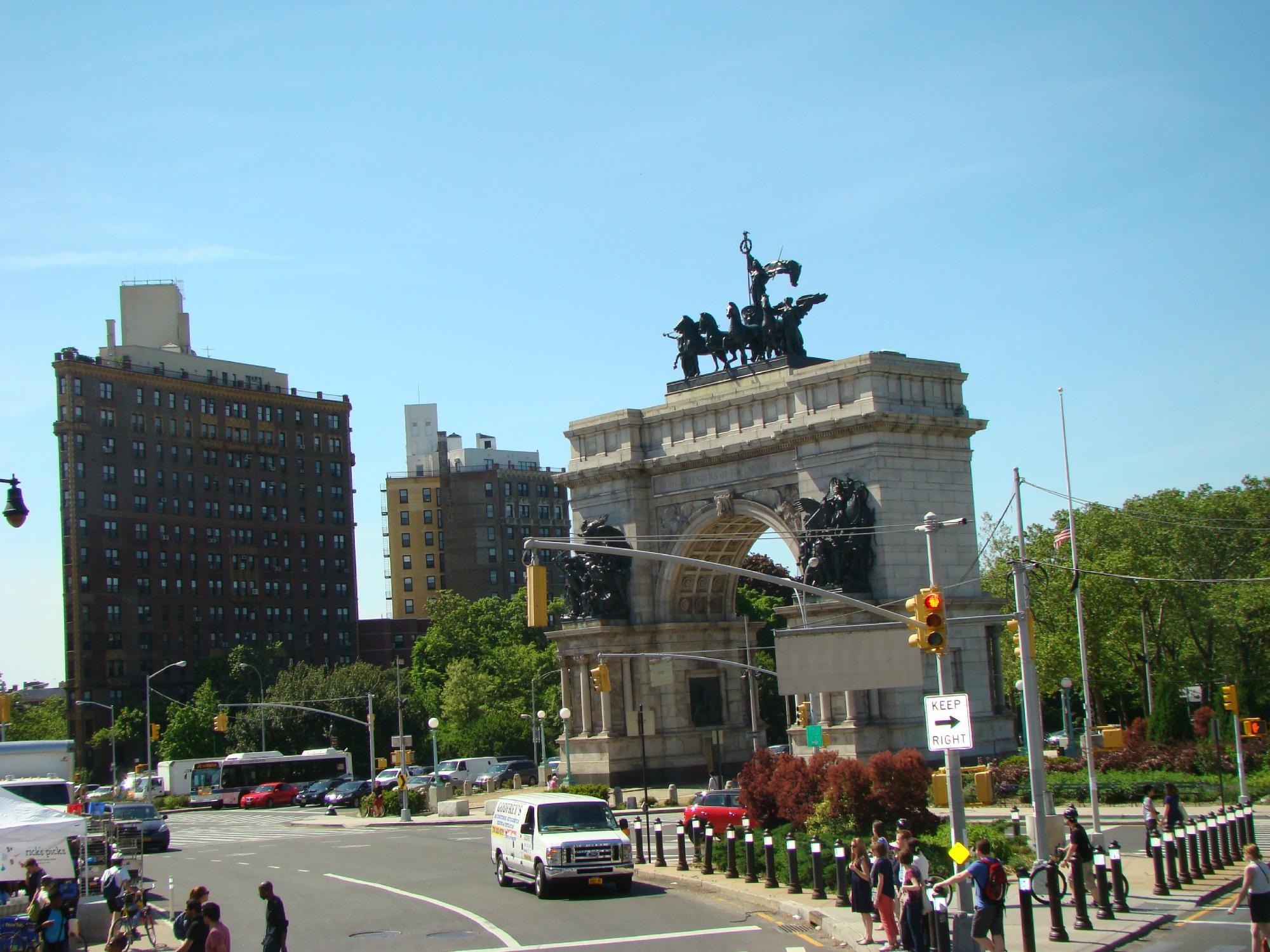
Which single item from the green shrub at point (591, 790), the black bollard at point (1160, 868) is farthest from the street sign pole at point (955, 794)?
the green shrub at point (591, 790)

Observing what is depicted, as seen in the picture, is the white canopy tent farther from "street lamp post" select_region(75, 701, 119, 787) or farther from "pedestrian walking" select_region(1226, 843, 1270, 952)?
"street lamp post" select_region(75, 701, 119, 787)

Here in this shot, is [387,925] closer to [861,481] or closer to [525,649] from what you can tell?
[861,481]

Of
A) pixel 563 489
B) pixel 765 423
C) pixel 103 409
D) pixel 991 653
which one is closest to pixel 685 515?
pixel 765 423

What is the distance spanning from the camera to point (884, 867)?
20922 mm

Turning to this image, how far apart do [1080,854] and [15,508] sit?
18.3 metres

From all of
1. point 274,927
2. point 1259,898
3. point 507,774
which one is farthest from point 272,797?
point 1259,898

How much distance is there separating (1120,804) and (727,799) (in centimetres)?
1391

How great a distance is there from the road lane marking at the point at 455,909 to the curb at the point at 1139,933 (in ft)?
26.9

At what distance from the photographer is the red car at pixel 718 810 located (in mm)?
36656

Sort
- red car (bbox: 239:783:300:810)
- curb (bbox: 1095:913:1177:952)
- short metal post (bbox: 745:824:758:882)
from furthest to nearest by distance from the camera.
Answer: red car (bbox: 239:783:300:810), short metal post (bbox: 745:824:758:882), curb (bbox: 1095:913:1177:952)

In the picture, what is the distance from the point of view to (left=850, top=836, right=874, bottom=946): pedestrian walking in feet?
70.2

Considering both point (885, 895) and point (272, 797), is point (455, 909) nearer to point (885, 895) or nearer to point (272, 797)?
point (885, 895)

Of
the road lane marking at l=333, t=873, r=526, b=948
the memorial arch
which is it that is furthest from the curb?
the memorial arch

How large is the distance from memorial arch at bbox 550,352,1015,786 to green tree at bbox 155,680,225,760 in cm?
4926
